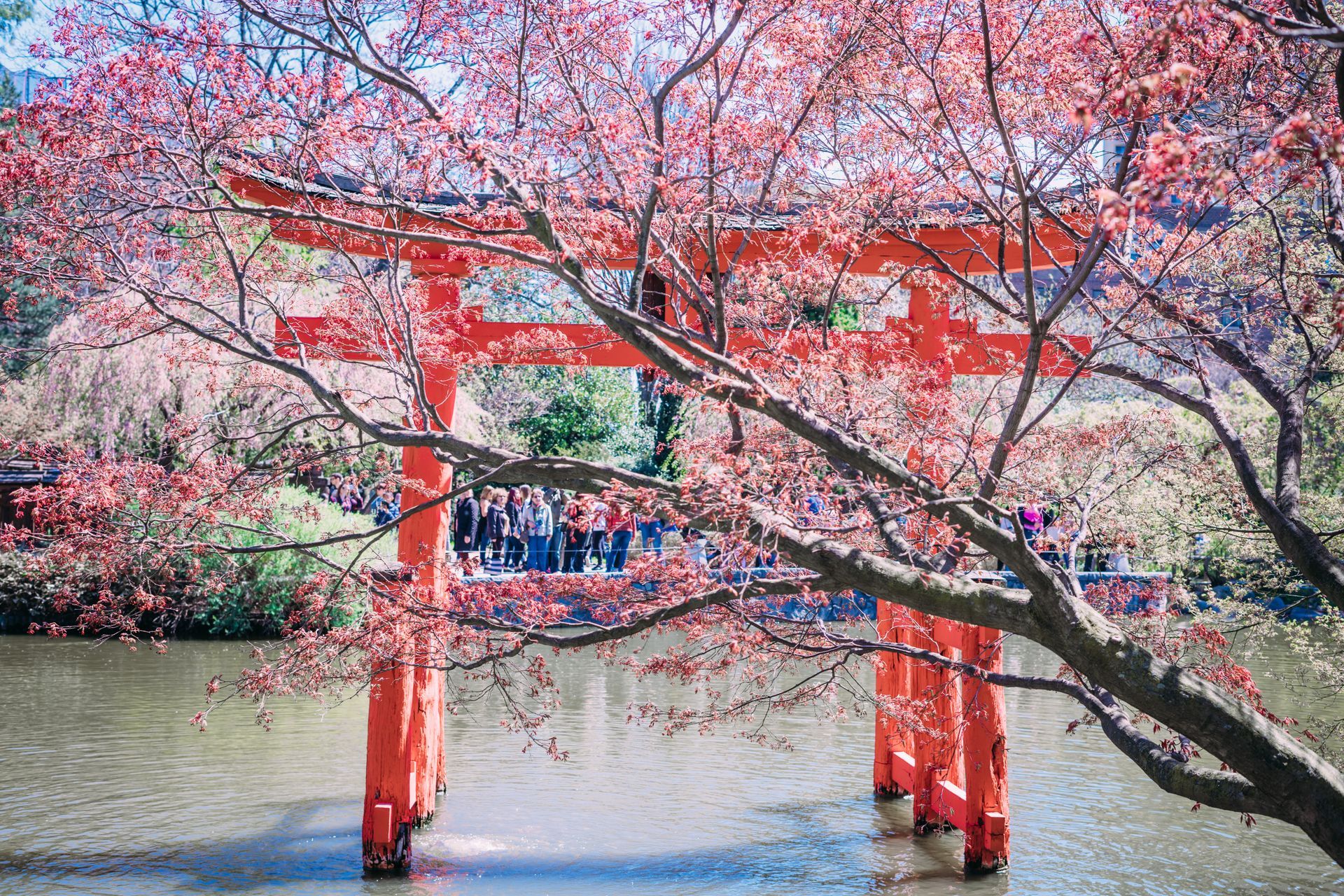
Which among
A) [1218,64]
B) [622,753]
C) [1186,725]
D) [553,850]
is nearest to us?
[1186,725]

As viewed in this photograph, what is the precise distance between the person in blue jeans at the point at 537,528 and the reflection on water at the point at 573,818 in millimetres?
5878

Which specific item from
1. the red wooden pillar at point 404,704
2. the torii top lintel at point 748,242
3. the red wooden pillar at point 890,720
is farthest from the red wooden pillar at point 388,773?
the red wooden pillar at point 890,720

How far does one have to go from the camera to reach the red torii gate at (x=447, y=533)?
698cm

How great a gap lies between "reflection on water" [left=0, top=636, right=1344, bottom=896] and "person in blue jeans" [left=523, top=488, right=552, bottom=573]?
19.3ft

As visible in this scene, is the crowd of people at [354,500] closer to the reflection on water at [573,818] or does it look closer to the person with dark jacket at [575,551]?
the person with dark jacket at [575,551]

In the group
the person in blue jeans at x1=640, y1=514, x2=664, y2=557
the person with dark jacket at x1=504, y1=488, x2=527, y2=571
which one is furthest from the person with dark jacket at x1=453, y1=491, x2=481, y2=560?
the person in blue jeans at x1=640, y1=514, x2=664, y2=557

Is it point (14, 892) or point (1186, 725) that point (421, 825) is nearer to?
point (14, 892)

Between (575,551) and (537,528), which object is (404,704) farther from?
(575,551)

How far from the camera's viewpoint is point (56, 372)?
16266 millimetres

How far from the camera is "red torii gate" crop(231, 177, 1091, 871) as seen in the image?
22.9 ft

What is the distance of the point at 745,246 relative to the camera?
5.75m

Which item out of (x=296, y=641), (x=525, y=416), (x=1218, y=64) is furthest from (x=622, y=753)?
(x=525, y=416)

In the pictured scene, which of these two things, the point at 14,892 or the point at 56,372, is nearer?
the point at 14,892

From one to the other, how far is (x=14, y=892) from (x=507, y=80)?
5.54 m
